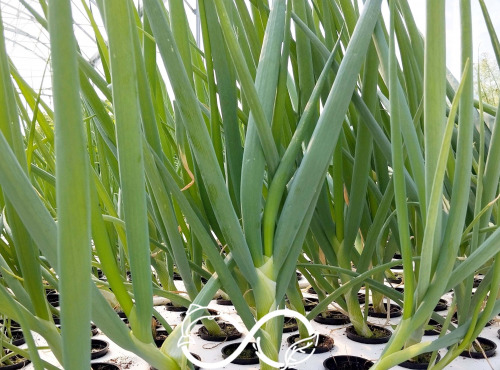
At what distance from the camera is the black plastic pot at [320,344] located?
0.46m

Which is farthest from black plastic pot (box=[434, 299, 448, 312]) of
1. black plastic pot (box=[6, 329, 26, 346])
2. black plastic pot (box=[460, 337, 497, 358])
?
black plastic pot (box=[6, 329, 26, 346])

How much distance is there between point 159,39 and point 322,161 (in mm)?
127

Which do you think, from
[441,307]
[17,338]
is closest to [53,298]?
[17,338]

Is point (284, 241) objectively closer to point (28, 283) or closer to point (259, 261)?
point (259, 261)

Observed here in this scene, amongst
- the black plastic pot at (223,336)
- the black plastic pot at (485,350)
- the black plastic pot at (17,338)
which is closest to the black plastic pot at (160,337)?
the black plastic pot at (223,336)

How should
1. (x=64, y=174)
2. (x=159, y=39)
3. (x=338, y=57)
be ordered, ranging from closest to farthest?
(x=64, y=174), (x=159, y=39), (x=338, y=57)

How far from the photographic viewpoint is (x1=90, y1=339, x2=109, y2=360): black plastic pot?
492 mm

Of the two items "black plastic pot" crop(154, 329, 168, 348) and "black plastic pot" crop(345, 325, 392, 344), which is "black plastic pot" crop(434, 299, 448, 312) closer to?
"black plastic pot" crop(345, 325, 392, 344)

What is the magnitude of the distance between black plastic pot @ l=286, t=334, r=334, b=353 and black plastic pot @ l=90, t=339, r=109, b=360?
19cm

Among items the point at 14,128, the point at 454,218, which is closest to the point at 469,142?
the point at 454,218

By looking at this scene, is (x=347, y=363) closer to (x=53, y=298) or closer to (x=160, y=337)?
(x=160, y=337)

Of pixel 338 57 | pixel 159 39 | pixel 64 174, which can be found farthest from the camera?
pixel 338 57

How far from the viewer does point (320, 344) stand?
1.58ft

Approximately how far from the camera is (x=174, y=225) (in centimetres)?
39
